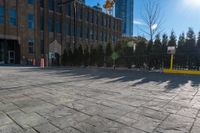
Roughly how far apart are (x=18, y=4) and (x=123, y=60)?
18924 mm

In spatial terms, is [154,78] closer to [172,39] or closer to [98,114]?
[172,39]

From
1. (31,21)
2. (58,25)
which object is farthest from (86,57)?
(58,25)

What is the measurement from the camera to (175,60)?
12.7 meters

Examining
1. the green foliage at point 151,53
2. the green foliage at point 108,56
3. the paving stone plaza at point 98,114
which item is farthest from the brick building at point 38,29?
the paving stone plaza at point 98,114

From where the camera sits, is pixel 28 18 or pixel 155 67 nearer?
pixel 155 67

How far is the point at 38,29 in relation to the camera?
28.9m

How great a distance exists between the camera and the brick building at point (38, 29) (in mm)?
25406

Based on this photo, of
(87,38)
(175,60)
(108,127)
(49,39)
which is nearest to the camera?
(108,127)

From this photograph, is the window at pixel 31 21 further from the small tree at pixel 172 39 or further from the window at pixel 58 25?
the small tree at pixel 172 39

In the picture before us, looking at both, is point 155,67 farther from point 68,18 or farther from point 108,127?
point 68,18

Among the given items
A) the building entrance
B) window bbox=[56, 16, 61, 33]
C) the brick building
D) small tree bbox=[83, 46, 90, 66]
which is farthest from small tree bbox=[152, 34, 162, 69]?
window bbox=[56, 16, 61, 33]

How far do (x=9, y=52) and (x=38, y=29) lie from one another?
18.4 ft

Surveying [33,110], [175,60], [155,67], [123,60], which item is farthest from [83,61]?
[33,110]

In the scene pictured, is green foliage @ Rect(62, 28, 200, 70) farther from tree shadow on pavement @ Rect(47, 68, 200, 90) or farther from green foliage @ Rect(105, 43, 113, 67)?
tree shadow on pavement @ Rect(47, 68, 200, 90)
